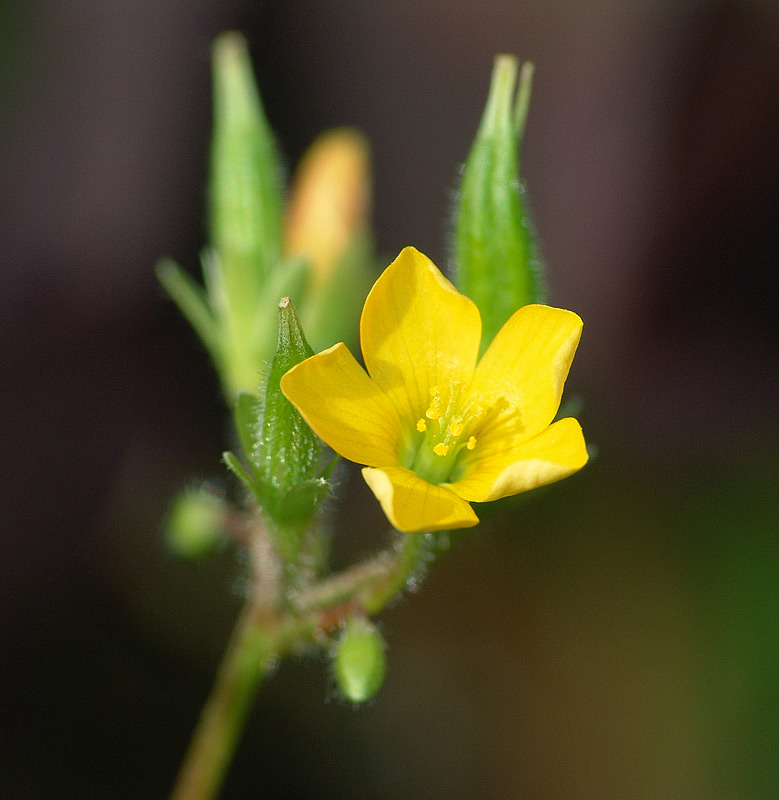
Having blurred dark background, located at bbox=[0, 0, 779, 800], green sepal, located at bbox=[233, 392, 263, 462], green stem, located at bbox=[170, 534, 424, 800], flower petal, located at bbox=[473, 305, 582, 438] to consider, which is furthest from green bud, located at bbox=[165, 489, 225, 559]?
blurred dark background, located at bbox=[0, 0, 779, 800]

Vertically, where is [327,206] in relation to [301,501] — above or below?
above

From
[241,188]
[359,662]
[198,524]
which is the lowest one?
[359,662]

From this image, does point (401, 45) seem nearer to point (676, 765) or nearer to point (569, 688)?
point (569, 688)

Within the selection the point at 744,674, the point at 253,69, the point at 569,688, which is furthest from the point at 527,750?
the point at 253,69

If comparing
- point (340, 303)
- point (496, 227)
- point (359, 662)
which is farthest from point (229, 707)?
point (496, 227)

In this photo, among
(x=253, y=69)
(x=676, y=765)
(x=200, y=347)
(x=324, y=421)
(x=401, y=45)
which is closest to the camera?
(x=324, y=421)

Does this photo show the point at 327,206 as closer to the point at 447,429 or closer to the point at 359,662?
the point at 447,429
